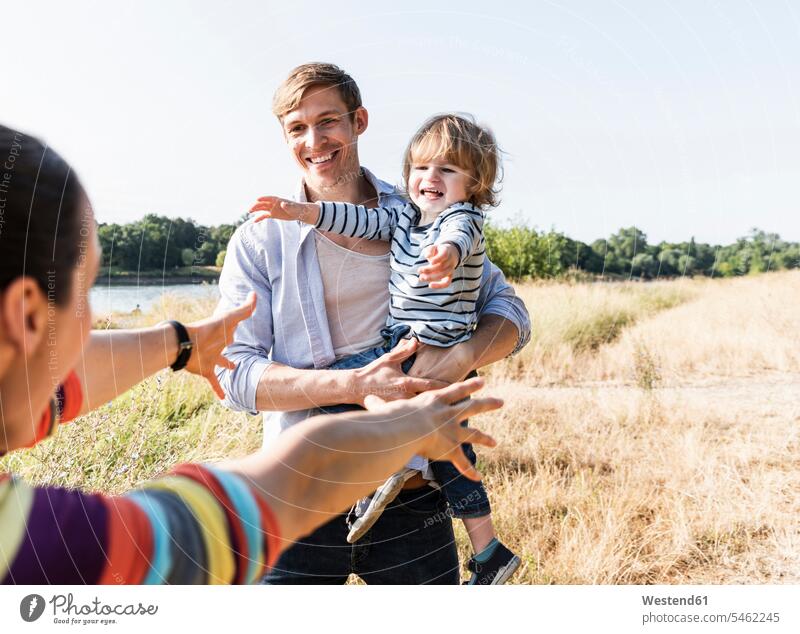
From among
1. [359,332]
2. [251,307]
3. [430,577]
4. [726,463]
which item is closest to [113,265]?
[251,307]

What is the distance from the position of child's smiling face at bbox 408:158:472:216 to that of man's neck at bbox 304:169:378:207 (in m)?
0.09

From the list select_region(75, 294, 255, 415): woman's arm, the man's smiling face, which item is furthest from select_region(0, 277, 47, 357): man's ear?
the man's smiling face

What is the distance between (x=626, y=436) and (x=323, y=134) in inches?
40.2

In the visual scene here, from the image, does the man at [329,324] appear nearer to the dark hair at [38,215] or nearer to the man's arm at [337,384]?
the man's arm at [337,384]

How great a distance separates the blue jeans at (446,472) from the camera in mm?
934

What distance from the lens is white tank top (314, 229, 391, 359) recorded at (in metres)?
0.94

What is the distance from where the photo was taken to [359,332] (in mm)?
946

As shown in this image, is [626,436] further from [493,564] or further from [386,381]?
[386,381]

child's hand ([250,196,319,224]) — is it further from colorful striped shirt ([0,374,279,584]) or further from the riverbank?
colorful striped shirt ([0,374,279,584])

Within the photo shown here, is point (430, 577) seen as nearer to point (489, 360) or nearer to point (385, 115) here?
point (489, 360)

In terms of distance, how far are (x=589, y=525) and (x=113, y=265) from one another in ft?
3.12

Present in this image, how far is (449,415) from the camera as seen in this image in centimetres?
65
